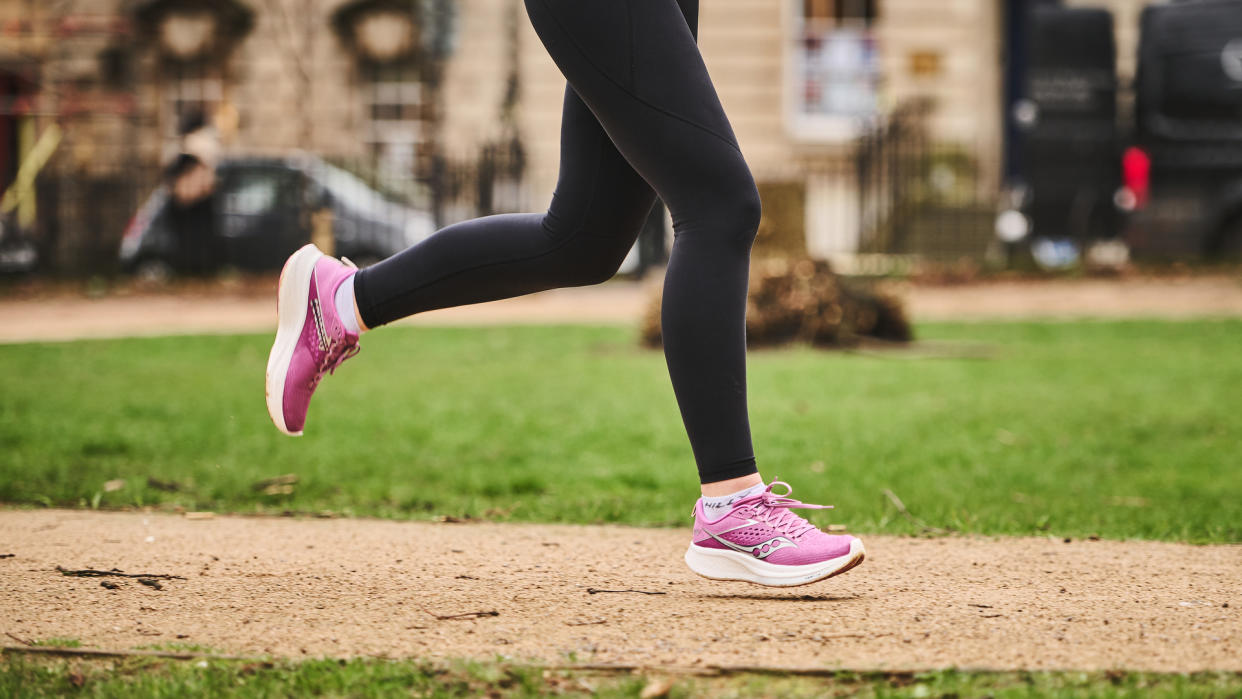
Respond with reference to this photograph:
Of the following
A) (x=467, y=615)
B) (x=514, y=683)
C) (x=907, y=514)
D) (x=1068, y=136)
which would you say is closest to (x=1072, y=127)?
(x=1068, y=136)

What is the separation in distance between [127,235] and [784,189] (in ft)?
31.1

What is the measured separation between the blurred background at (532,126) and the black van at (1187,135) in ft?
0.07

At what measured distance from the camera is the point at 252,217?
51.7 feet

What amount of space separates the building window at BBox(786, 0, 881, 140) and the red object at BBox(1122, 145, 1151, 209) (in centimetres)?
538

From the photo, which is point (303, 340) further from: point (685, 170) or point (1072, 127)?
point (1072, 127)

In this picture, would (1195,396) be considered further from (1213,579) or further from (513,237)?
(513,237)

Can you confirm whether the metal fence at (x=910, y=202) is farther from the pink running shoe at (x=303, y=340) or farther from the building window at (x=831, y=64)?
the pink running shoe at (x=303, y=340)

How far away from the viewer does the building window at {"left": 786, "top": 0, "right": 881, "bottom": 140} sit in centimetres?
1881

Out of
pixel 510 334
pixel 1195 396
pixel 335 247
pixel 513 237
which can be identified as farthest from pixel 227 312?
pixel 513 237

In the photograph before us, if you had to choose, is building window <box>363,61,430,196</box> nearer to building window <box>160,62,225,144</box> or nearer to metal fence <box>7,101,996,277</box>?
building window <box>160,62,225,144</box>

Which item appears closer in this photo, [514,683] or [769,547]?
[514,683]

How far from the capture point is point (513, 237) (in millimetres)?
2721

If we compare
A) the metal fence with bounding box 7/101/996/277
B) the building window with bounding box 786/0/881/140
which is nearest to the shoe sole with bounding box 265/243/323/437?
the metal fence with bounding box 7/101/996/277

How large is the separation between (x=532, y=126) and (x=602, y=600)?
55.6ft
